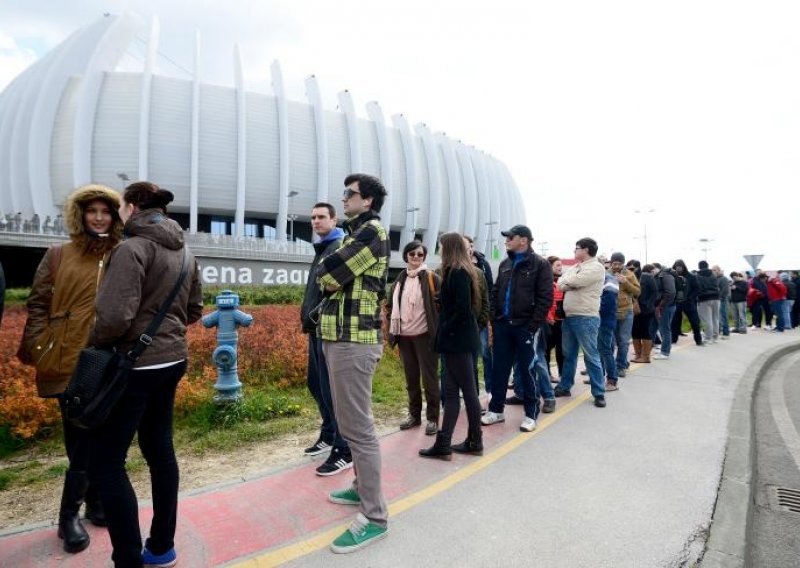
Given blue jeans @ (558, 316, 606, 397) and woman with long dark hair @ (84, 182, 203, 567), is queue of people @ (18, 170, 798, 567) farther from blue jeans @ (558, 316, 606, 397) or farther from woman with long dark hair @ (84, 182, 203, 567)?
blue jeans @ (558, 316, 606, 397)

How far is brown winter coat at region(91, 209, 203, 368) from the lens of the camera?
2061mm

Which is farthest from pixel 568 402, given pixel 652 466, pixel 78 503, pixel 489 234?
pixel 489 234

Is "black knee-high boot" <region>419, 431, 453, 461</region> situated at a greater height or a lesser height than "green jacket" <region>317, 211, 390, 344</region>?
lesser

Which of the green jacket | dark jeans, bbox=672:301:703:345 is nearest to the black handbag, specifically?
the green jacket

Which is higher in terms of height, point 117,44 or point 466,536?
point 117,44

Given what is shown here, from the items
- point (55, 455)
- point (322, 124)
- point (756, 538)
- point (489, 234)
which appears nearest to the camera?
point (756, 538)

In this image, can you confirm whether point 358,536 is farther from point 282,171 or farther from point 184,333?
point 282,171

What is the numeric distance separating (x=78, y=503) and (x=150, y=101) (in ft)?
119

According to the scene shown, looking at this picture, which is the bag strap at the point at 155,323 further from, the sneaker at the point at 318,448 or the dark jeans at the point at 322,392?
the sneaker at the point at 318,448

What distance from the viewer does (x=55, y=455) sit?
13.7 feet

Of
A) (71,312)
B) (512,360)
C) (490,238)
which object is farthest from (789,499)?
(490,238)

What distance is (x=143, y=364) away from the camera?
218 centimetres

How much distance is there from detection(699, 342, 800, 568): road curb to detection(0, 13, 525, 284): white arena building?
72.6 feet

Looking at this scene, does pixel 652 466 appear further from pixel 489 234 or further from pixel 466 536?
pixel 489 234
